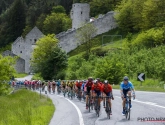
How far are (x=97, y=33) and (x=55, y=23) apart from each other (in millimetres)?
31547

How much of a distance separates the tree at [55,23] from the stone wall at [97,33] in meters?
27.3

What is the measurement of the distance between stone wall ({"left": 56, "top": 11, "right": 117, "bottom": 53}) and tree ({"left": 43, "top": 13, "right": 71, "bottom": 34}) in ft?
89.7

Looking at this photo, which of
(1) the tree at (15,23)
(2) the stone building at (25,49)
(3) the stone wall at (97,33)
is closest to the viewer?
(3) the stone wall at (97,33)

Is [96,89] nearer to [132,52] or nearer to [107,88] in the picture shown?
[107,88]

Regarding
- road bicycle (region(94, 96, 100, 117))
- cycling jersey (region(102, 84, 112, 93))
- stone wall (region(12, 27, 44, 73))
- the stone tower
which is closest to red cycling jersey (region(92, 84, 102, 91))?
road bicycle (region(94, 96, 100, 117))

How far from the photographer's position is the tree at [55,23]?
116 metres

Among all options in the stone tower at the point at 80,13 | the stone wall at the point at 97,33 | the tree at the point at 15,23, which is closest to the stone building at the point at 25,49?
the stone tower at the point at 80,13

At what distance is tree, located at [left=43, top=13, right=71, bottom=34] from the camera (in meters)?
116

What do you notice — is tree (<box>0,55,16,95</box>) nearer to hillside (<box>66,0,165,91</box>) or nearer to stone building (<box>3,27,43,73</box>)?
hillside (<box>66,0,165,91</box>)

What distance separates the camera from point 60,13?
122500 millimetres

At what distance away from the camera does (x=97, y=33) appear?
88125mm

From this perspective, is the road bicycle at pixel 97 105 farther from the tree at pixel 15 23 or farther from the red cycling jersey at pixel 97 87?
the tree at pixel 15 23

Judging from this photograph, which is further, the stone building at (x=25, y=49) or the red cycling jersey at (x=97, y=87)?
the stone building at (x=25, y=49)

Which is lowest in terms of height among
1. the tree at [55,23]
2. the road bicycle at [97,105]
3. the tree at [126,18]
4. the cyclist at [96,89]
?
the road bicycle at [97,105]
